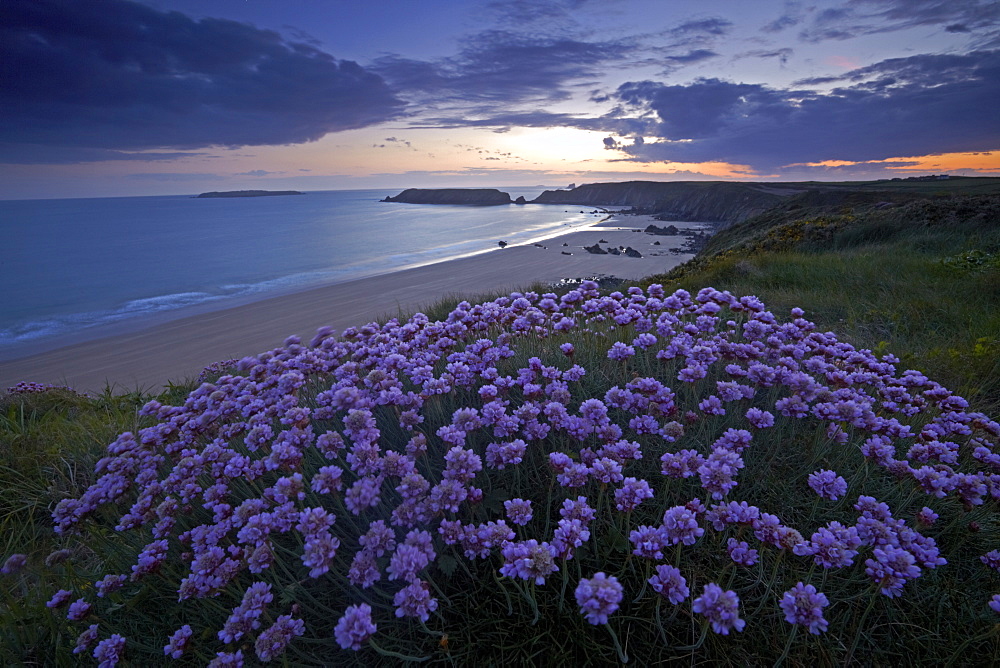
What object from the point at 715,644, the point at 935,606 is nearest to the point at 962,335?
the point at 935,606

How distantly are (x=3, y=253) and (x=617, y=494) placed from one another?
64.9 meters

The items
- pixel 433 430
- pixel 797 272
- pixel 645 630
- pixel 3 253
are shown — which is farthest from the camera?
pixel 3 253

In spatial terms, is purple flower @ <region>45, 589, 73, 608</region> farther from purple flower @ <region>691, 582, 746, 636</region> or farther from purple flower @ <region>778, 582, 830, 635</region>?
purple flower @ <region>778, 582, 830, 635</region>

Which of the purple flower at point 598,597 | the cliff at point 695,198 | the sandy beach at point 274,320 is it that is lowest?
the sandy beach at point 274,320

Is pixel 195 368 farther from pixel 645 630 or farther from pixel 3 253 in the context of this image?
pixel 3 253

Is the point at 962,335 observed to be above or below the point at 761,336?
below

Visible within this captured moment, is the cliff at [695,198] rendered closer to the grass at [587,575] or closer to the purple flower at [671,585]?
the grass at [587,575]

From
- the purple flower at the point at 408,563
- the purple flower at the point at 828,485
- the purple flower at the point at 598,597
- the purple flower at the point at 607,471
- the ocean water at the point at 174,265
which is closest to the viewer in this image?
the purple flower at the point at 598,597

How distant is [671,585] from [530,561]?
59cm

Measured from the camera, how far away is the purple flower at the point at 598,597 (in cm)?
155

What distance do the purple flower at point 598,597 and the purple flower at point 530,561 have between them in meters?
0.13

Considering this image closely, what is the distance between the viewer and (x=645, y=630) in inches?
81.4

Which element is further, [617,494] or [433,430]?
[433,430]

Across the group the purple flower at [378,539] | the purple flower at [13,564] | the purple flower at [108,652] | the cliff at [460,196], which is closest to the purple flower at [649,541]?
the purple flower at [378,539]
